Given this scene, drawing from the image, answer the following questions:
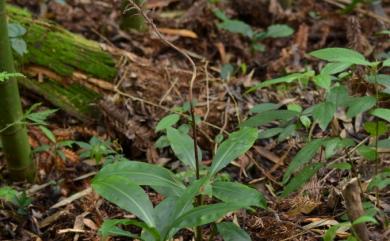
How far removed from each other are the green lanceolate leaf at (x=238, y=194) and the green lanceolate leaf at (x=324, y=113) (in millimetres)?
359

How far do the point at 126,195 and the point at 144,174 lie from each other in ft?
0.42

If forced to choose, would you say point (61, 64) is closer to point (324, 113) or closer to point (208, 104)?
point (208, 104)

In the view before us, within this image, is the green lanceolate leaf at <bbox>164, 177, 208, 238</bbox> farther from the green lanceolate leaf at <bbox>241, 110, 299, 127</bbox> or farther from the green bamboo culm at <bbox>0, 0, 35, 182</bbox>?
the green bamboo culm at <bbox>0, 0, 35, 182</bbox>

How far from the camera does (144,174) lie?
1.84m

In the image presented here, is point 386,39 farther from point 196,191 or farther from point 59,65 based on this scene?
point 196,191

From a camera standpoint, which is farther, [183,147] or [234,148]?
[183,147]

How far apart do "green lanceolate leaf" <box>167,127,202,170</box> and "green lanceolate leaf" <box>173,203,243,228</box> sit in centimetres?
40

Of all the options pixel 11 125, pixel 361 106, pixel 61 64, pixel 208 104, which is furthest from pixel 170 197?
pixel 61 64

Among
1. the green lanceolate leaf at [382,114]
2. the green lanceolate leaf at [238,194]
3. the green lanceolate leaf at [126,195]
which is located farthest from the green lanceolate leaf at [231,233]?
the green lanceolate leaf at [382,114]

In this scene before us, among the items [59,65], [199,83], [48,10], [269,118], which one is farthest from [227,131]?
[48,10]

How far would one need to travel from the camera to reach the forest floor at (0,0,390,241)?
2244mm

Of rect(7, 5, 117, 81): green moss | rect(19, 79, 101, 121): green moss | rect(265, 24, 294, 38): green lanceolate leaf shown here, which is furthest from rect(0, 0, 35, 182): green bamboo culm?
rect(265, 24, 294, 38): green lanceolate leaf

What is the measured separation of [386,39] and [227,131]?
1554mm

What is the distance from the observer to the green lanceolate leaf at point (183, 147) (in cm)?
A: 205
